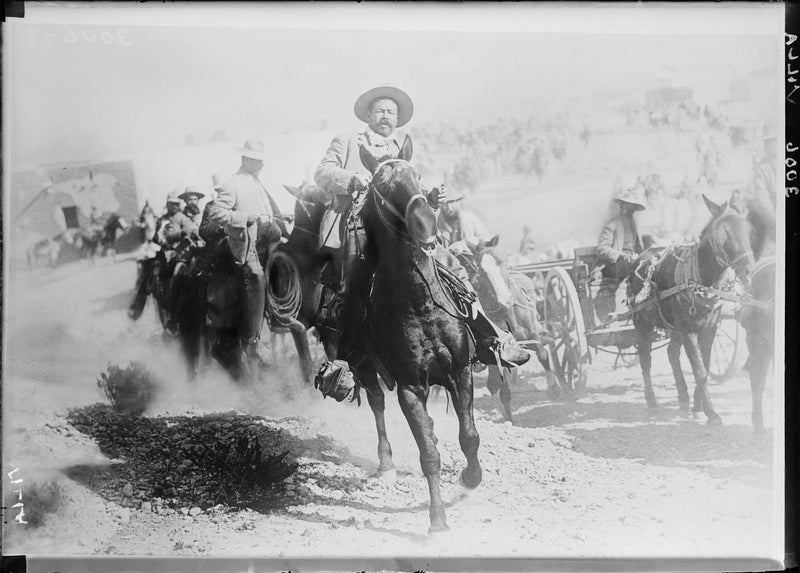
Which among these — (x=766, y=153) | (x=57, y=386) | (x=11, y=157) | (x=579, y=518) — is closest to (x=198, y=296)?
(x=57, y=386)

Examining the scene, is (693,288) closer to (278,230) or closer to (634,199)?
(634,199)

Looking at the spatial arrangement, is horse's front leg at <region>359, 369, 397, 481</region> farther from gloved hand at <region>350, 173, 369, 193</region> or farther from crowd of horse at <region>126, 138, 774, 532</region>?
gloved hand at <region>350, 173, 369, 193</region>

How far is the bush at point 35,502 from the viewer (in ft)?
14.0

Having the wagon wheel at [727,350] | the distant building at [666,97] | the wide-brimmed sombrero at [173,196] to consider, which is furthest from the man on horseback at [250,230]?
the wagon wheel at [727,350]

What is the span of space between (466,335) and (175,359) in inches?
68.3

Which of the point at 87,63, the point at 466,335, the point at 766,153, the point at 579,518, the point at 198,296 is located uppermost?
the point at 87,63

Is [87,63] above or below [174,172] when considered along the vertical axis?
above

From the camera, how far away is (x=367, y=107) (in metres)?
4.26

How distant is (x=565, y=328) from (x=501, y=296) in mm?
433

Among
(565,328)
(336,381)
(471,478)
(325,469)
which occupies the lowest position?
(471,478)

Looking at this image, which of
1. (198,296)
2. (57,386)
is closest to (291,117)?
(198,296)

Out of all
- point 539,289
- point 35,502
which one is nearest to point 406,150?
point 539,289

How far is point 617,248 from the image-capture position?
4.33 metres

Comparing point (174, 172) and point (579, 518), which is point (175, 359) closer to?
point (174, 172)
